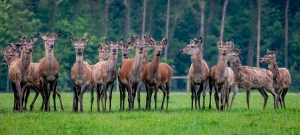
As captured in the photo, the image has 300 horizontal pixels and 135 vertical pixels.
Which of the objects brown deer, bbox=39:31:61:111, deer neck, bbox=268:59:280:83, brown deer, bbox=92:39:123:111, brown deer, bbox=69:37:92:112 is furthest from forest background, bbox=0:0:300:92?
brown deer, bbox=69:37:92:112

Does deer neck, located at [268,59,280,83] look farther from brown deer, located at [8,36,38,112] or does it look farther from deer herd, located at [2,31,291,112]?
brown deer, located at [8,36,38,112]

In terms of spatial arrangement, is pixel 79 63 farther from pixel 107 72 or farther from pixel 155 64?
pixel 155 64

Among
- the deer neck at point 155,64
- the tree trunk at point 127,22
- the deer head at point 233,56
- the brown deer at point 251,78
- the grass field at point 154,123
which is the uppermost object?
the tree trunk at point 127,22

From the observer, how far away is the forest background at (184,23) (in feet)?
193

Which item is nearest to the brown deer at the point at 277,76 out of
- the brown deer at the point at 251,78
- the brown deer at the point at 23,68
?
the brown deer at the point at 251,78

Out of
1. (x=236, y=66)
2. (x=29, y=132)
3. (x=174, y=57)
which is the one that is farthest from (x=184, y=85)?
(x=29, y=132)

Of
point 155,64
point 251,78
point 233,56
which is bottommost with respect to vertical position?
point 251,78

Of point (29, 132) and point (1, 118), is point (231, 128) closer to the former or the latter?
point (29, 132)

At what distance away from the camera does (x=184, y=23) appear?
6588 cm

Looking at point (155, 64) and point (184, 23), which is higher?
point (184, 23)

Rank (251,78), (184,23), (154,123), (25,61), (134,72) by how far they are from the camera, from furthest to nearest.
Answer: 1. (184,23)
2. (251,78)
3. (134,72)
4. (25,61)
5. (154,123)

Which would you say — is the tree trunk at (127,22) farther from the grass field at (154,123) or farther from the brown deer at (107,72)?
the grass field at (154,123)

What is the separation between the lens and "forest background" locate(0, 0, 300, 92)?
58719 millimetres

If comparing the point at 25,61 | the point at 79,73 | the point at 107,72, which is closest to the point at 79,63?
the point at 79,73
